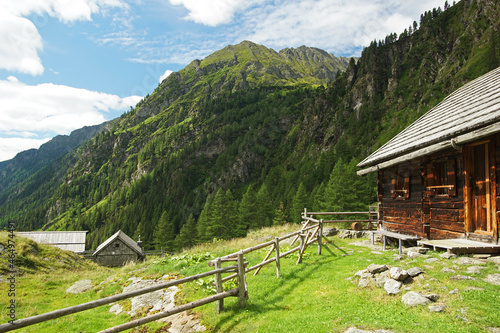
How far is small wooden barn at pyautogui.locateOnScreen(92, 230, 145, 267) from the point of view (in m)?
49.5

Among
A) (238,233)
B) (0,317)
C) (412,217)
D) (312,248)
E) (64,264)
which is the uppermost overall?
(412,217)

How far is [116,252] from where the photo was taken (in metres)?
50.3

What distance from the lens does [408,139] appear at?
1462 centimetres

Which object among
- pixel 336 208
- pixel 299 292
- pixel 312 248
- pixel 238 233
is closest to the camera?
pixel 299 292

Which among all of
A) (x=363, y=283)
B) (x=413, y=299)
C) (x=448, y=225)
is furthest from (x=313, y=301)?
(x=448, y=225)

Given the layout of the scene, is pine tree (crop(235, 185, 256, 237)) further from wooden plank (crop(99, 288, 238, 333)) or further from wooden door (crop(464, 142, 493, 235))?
wooden plank (crop(99, 288, 238, 333))

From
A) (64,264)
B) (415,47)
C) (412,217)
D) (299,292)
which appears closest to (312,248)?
(412,217)

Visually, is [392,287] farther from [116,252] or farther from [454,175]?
[116,252]

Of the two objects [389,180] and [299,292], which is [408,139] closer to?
[389,180]

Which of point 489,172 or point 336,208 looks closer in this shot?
point 489,172

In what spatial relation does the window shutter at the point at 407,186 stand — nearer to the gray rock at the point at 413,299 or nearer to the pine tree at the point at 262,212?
the gray rock at the point at 413,299

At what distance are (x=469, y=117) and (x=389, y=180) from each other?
20.1 ft

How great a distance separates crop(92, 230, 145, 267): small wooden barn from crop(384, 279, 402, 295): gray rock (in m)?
50.9

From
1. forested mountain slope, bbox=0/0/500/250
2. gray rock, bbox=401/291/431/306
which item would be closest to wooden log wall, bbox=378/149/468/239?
gray rock, bbox=401/291/431/306
